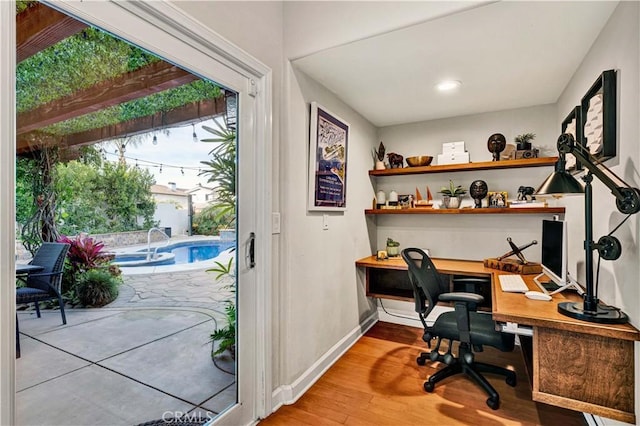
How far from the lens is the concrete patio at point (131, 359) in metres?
1.04

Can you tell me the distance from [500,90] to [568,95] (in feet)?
1.55

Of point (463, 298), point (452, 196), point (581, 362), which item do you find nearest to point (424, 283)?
point (463, 298)

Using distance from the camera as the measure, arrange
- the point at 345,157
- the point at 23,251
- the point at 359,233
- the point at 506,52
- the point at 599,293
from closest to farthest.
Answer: the point at 23,251 < the point at 599,293 < the point at 506,52 < the point at 345,157 < the point at 359,233

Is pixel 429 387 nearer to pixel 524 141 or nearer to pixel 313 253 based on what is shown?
pixel 313 253

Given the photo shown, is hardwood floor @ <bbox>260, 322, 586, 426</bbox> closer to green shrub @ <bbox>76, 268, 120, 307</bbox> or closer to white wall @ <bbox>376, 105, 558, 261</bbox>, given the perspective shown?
white wall @ <bbox>376, 105, 558, 261</bbox>

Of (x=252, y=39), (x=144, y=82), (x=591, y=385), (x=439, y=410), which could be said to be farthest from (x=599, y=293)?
(x=144, y=82)

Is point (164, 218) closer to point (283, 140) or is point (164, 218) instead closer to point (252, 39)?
point (283, 140)

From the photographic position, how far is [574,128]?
86.7 inches

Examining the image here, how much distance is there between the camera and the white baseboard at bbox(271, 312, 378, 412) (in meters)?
2.03

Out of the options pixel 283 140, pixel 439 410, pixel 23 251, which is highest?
pixel 283 140

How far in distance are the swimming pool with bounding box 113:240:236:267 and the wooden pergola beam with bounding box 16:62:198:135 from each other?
53cm

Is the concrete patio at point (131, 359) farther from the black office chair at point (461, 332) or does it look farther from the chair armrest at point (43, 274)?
the black office chair at point (461, 332)

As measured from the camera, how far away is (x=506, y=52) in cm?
194

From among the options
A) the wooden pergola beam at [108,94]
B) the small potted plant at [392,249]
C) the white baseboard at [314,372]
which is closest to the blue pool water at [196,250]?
the wooden pergola beam at [108,94]
